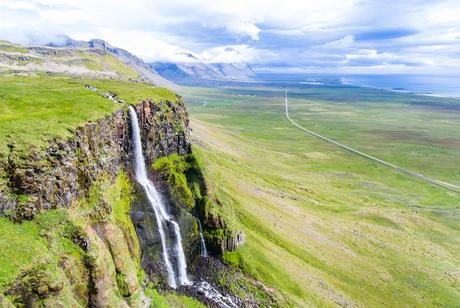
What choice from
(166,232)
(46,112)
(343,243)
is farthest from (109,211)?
(343,243)

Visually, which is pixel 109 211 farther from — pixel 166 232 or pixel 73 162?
pixel 166 232

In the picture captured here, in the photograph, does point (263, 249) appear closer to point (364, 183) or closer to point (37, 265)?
point (37, 265)

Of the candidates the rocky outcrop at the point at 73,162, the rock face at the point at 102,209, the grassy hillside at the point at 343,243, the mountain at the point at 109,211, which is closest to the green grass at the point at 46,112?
the mountain at the point at 109,211

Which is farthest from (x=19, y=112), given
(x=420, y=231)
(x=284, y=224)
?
(x=420, y=231)

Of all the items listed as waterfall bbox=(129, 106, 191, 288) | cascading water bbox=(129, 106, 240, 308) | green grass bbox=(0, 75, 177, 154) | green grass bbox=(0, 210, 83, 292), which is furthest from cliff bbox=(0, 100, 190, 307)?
cascading water bbox=(129, 106, 240, 308)

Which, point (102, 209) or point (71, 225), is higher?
point (71, 225)

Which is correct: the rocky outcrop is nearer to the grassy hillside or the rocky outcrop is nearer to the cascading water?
the cascading water
